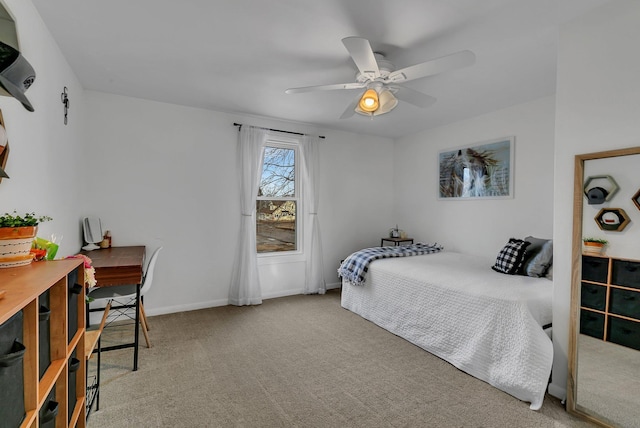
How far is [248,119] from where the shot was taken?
4.16m

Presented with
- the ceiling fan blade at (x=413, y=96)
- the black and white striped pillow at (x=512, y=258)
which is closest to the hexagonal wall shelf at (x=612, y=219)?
the black and white striped pillow at (x=512, y=258)

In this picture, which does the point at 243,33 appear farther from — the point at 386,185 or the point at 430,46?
the point at 386,185

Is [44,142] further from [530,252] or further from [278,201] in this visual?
[530,252]

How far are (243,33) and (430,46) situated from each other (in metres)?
1.34

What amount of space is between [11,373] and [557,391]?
281 centimetres

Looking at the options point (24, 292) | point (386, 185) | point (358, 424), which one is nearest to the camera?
point (24, 292)

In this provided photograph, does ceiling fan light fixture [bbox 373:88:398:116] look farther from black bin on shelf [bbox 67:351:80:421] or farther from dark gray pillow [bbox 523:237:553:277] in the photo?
black bin on shelf [bbox 67:351:80:421]

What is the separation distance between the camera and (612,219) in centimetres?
184

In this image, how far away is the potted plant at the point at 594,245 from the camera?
1871 millimetres

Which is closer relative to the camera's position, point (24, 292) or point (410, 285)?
point (24, 292)

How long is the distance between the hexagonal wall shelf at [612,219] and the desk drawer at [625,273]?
0.19 m

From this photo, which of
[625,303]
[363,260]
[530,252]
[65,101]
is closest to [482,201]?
[530,252]

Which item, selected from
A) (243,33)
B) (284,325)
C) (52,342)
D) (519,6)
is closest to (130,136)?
(243,33)

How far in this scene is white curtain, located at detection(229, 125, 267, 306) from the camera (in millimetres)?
4043
